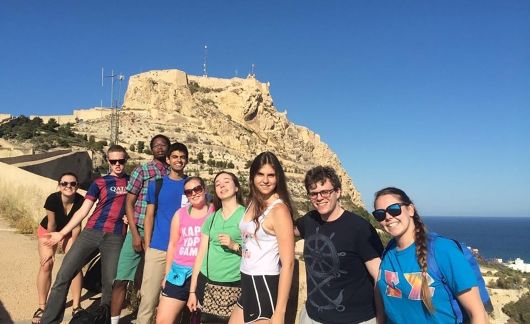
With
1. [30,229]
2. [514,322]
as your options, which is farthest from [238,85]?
[30,229]

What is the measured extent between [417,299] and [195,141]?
5770 cm

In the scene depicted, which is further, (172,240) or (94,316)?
(94,316)

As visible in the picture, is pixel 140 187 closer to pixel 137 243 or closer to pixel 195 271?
pixel 137 243

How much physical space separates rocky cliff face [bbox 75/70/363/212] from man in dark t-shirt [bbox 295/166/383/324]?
42.4 metres

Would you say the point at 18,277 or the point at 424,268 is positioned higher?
Result: the point at 424,268

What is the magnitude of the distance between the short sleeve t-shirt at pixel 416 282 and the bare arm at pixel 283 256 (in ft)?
1.92

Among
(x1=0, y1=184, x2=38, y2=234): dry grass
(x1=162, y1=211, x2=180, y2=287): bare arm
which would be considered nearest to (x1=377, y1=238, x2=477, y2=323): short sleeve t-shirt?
(x1=162, y1=211, x2=180, y2=287): bare arm

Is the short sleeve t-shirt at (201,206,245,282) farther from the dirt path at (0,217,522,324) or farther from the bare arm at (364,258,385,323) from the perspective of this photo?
the bare arm at (364,258,385,323)

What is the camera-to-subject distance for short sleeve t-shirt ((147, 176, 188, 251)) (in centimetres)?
371

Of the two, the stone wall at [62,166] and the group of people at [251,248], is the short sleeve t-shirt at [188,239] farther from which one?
the stone wall at [62,166]

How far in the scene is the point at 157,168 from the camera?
4.19 meters

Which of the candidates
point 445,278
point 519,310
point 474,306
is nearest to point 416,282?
point 445,278

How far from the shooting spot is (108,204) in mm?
4191

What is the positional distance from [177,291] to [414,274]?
192 cm
